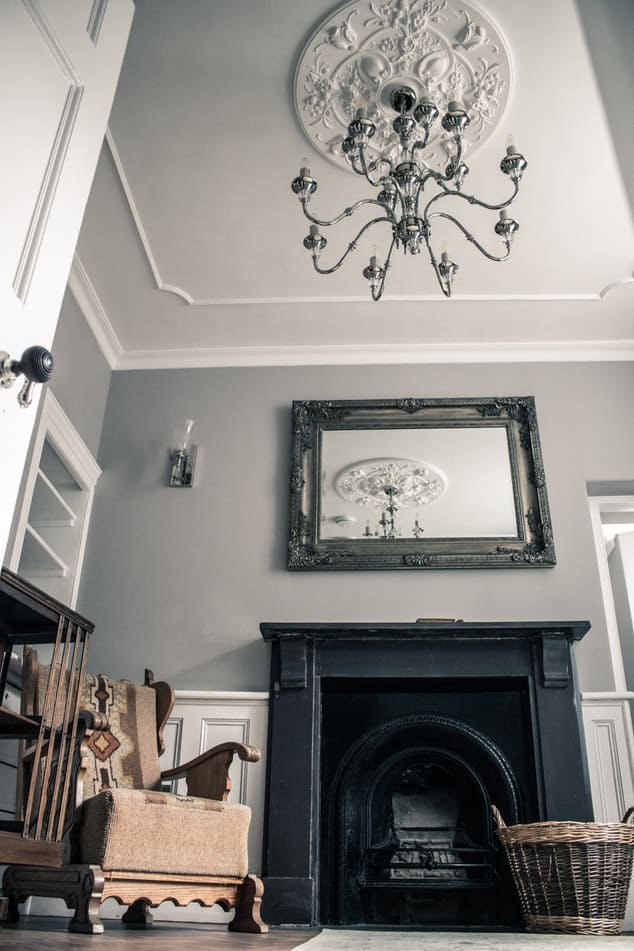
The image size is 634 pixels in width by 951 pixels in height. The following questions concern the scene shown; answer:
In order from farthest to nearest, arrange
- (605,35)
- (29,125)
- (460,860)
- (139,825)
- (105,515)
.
Result: (105,515) → (460,860) → (605,35) → (139,825) → (29,125)

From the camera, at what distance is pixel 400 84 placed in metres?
3.10

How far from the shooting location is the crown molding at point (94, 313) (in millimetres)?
3964

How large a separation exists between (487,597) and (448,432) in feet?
2.97

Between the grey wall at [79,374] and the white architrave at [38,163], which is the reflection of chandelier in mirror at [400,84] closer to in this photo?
the white architrave at [38,163]

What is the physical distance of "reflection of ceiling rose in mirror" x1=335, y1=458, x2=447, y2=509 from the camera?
411cm

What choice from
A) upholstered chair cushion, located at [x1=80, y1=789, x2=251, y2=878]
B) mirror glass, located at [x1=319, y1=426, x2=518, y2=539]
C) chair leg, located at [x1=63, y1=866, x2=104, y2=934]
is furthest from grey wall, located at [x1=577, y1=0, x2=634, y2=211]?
chair leg, located at [x1=63, y1=866, x2=104, y2=934]

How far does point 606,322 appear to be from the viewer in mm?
4316

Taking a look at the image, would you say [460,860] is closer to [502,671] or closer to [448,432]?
[502,671]

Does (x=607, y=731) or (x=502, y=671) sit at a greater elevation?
(x=502, y=671)

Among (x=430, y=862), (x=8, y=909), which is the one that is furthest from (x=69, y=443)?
(x=430, y=862)

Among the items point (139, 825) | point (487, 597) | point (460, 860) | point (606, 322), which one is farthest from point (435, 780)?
point (606, 322)

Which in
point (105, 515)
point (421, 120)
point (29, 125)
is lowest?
point (29, 125)

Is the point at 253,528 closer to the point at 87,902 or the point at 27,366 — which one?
the point at 87,902

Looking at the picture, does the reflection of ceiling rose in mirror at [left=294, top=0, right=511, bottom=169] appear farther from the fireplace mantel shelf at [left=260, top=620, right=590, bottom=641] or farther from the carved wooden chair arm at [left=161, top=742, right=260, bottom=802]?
the carved wooden chair arm at [left=161, top=742, right=260, bottom=802]
